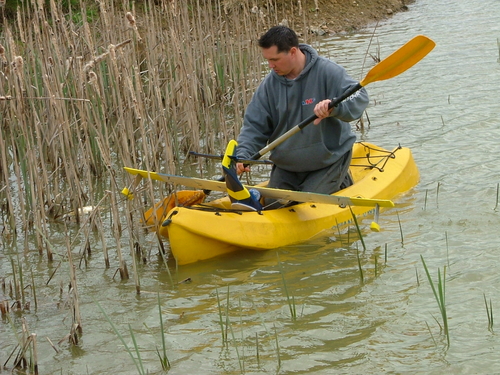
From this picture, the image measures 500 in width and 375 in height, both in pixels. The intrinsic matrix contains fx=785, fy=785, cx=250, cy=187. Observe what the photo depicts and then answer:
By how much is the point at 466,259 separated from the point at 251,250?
121 cm

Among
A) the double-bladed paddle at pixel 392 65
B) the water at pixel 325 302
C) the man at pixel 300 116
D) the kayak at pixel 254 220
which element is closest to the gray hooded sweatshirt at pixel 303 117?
the man at pixel 300 116

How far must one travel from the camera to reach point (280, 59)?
4.51 m

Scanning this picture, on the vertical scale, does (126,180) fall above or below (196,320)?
above

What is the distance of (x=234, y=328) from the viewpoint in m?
3.41

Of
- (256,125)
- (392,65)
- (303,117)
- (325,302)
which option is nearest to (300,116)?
(303,117)

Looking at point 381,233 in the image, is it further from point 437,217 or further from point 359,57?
point 359,57

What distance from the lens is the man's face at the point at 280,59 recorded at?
14.7ft

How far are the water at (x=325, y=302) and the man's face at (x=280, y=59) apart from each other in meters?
1.03

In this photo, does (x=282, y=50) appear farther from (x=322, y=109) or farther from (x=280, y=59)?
(x=322, y=109)

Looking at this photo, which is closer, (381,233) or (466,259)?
(466,259)

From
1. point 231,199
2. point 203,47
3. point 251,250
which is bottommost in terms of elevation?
point 251,250

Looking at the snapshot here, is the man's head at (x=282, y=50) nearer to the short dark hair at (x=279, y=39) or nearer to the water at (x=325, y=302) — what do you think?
the short dark hair at (x=279, y=39)

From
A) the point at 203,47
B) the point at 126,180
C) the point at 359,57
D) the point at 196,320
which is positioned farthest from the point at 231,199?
the point at 359,57

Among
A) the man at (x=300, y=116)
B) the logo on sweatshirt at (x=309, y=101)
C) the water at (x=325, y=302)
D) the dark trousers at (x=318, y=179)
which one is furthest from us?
the dark trousers at (x=318, y=179)
